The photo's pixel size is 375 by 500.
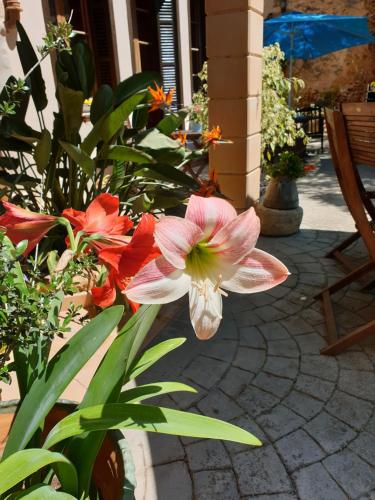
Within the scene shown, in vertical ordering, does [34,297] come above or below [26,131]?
below

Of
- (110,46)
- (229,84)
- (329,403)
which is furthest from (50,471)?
(110,46)

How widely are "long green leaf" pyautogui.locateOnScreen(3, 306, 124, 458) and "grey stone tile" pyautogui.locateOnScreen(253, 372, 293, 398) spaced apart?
1.31m

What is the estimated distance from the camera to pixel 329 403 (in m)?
1.73

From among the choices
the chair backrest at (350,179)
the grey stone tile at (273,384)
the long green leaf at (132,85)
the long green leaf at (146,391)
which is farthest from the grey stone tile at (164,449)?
the long green leaf at (132,85)

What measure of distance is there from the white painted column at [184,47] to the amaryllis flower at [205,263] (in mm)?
6394

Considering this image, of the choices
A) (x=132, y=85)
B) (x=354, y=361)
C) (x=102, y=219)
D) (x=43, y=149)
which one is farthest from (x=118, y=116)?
(x=354, y=361)

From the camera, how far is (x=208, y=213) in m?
0.54

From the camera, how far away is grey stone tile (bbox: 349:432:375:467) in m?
1.47

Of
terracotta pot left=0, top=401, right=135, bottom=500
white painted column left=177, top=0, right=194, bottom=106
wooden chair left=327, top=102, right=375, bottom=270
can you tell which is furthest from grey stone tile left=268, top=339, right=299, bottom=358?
white painted column left=177, top=0, right=194, bottom=106

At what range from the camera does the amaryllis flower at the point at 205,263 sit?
0.52 meters

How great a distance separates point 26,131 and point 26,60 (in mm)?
315

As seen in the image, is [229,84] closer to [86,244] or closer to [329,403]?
[329,403]

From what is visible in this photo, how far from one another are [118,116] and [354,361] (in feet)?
5.45

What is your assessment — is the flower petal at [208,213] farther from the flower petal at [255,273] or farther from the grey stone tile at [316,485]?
the grey stone tile at [316,485]
